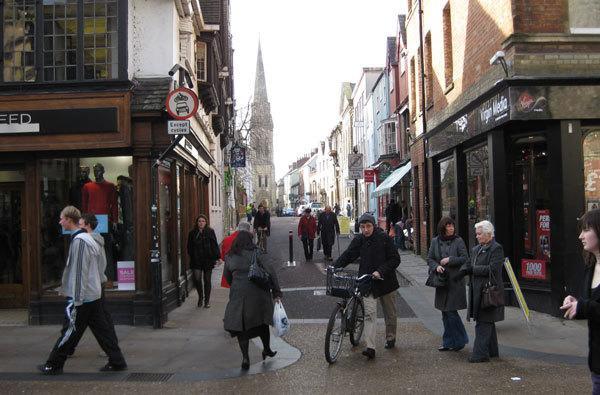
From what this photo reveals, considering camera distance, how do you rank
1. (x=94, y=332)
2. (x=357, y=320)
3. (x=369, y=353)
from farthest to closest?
(x=357, y=320) → (x=369, y=353) → (x=94, y=332)

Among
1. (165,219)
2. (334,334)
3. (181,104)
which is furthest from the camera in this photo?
(165,219)

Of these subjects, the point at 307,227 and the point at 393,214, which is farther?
the point at 393,214

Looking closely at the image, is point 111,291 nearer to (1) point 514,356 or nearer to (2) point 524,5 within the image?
(1) point 514,356

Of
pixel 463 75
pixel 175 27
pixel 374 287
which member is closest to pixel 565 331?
pixel 374 287

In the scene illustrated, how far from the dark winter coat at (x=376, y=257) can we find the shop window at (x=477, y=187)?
458 cm

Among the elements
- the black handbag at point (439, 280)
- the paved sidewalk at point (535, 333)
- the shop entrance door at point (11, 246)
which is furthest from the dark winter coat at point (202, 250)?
the black handbag at point (439, 280)

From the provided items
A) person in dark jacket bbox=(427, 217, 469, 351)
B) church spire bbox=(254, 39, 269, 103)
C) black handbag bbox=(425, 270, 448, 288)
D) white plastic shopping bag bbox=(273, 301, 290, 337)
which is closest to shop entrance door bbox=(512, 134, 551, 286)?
person in dark jacket bbox=(427, 217, 469, 351)

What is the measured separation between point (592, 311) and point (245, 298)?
408 cm

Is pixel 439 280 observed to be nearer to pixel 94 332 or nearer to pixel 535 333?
pixel 535 333

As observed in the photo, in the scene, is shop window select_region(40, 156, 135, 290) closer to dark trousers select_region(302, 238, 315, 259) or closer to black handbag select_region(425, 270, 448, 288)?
black handbag select_region(425, 270, 448, 288)

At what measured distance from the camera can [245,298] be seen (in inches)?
272

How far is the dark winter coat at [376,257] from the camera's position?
768 cm

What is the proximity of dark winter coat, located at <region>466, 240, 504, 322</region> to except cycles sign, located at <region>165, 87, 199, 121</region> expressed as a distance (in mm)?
4527

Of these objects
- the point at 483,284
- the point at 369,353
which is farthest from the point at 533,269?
the point at 369,353
